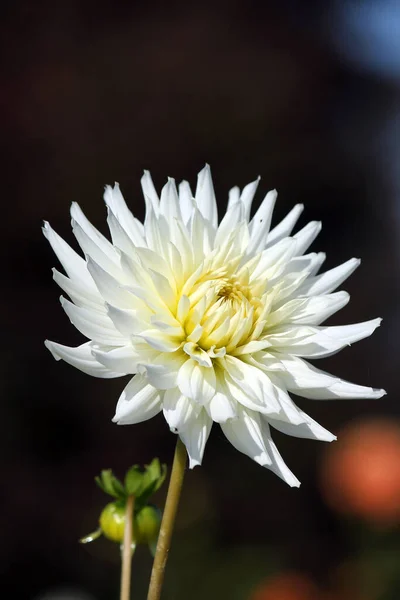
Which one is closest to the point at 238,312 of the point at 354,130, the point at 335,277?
the point at 335,277

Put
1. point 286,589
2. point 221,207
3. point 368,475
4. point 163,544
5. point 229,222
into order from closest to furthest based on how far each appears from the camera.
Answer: point 163,544 < point 229,222 < point 286,589 < point 368,475 < point 221,207

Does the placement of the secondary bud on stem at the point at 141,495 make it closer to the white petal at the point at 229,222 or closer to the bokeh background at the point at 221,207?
the white petal at the point at 229,222

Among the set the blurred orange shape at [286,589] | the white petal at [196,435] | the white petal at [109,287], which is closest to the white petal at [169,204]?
the white petal at [109,287]

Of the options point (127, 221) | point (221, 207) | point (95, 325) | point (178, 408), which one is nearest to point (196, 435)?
point (178, 408)

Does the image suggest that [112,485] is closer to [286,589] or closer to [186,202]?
[186,202]

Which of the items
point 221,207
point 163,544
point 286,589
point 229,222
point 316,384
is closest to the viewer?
point 163,544

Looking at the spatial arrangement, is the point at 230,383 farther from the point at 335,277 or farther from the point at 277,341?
the point at 335,277

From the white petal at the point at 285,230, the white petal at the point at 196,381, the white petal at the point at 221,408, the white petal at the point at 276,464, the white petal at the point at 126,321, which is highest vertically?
the white petal at the point at 285,230

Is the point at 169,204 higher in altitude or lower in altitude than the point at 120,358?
higher
